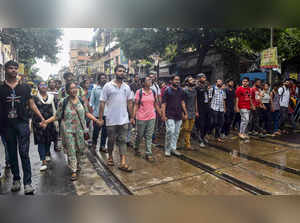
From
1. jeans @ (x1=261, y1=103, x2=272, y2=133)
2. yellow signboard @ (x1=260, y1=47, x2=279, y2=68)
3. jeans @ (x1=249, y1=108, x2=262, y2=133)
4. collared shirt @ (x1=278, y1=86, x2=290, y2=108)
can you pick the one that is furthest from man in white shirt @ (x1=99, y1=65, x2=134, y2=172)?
yellow signboard @ (x1=260, y1=47, x2=279, y2=68)

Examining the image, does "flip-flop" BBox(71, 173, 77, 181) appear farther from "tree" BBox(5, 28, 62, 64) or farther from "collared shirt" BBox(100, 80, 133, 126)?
"tree" BBox(5, 28, 62, 64)

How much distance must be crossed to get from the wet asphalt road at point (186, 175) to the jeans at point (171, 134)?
9.8 inches

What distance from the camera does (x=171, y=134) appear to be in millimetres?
5516

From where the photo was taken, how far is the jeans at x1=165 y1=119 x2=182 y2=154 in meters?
5.48

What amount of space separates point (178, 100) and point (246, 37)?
9901 mm

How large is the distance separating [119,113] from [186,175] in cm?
166

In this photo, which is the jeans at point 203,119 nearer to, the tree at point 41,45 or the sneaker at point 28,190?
the sneaker at point 28,190

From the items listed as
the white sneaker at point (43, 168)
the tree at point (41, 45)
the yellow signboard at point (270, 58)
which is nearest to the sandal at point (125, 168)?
the white sneaker at point (43, 168)

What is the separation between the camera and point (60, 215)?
117 inches

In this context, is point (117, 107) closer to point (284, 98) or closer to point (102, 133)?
point (102, 133)

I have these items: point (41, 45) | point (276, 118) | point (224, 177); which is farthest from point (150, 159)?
point (41, 45)

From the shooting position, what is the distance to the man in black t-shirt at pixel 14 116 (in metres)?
3.56
